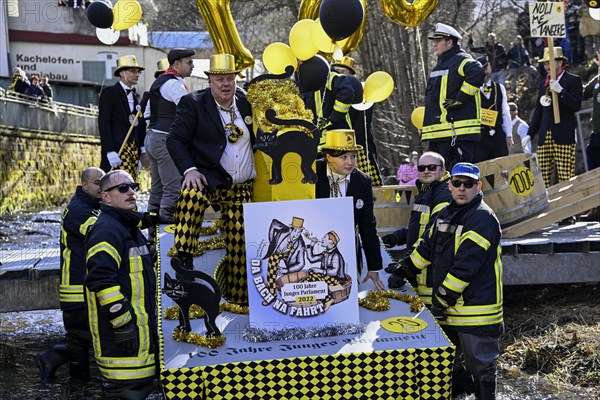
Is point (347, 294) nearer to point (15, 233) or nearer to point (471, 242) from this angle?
point (471, 242)

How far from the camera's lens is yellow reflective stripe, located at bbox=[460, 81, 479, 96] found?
8656mm

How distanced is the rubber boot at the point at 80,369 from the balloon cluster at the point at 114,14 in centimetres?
435

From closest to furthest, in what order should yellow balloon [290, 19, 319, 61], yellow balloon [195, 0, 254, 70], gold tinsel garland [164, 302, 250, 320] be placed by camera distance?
gold tinsel garland [164, 302, 250, 320], yellow balloon [195, 0, 254, 70], yellow balloon [290, 19, 319, 61]

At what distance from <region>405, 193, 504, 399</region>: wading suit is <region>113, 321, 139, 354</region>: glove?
82.6 inches

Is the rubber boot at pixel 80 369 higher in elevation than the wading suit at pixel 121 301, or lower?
lower

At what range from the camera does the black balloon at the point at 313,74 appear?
8.22 m

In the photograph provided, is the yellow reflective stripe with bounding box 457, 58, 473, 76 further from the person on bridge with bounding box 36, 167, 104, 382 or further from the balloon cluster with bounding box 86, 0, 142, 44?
the person on bridge with bounding box 36, 167, 104, 382

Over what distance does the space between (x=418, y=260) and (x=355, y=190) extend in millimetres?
780

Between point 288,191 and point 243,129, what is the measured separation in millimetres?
645

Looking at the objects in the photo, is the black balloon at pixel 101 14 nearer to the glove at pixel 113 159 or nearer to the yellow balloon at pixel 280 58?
the glove at pixel 113 159

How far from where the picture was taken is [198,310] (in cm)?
621

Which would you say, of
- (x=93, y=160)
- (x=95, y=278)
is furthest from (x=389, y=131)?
(x=95, y=278)

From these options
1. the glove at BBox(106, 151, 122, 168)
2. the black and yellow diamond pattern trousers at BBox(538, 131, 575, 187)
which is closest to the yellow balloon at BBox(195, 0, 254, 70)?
the glove at BBox(106, 151, 122, 168)

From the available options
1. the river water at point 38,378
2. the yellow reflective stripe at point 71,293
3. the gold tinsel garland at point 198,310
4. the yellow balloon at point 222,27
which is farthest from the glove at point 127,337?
the yellow balloon at point 222,27
